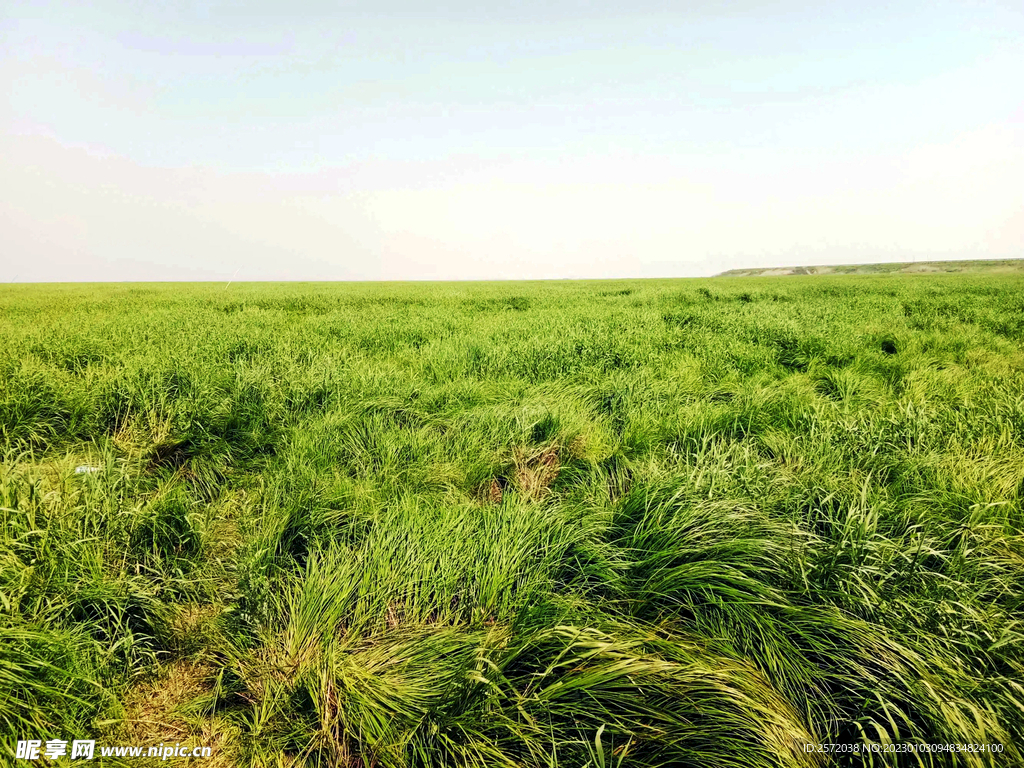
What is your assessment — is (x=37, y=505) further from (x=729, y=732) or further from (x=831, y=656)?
(x=831, y=656)

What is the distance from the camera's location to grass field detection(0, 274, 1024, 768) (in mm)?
1412

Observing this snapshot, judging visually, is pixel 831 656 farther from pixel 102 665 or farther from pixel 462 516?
pixel 102 665

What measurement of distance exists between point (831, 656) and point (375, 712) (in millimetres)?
1545

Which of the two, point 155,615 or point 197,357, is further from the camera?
point 197,357

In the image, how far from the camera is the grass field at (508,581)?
1.41 meters

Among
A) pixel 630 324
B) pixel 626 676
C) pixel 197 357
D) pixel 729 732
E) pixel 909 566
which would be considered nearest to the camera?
pixel 729 732

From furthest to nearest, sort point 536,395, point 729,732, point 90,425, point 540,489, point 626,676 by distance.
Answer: point 536,395 < point 90,425 < point 540,489 < point 626,676 < point 729,732

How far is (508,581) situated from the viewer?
1.87m

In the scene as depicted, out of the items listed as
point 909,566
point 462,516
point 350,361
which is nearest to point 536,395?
point 462,516

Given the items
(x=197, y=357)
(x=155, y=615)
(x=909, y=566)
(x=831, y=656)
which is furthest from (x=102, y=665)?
(x=197, y=357)

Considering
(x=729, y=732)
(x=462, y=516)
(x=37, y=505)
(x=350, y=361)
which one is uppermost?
(x=350, y=361)

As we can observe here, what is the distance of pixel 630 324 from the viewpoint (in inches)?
336

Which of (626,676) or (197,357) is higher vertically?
(197,357)

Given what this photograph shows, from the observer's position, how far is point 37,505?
6.57 ft
